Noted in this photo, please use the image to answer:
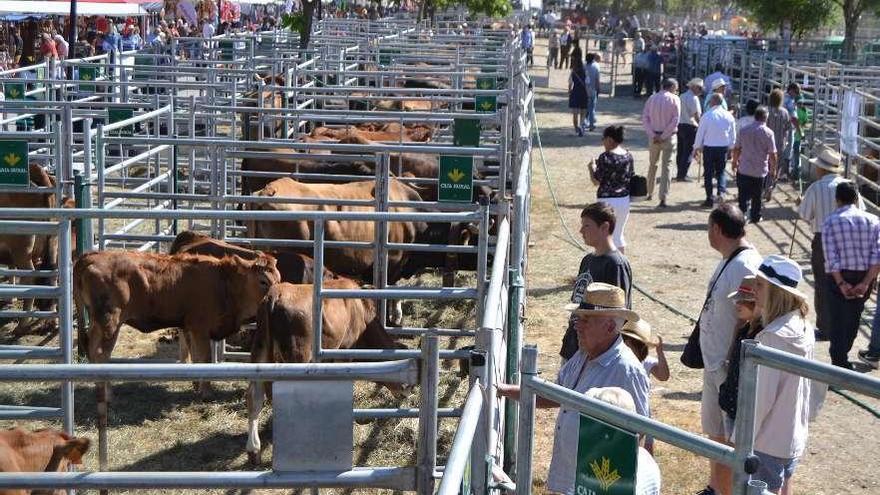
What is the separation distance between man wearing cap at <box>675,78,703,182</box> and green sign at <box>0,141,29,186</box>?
1119cm

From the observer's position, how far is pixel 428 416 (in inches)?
145

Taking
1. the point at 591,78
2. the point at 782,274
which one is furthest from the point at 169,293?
the point at 591,78

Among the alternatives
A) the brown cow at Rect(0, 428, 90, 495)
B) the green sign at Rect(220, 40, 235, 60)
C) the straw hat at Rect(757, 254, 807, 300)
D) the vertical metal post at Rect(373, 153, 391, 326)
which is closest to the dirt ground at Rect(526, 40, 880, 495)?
the vertical metal post at Rect(373, 153, 391, 326)

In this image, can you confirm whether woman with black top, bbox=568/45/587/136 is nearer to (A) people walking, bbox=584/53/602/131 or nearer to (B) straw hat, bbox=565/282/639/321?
(A) people walking, bbox=584/53/602/131

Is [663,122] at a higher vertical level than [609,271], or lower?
higher

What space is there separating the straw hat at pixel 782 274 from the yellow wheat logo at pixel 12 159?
5.96m

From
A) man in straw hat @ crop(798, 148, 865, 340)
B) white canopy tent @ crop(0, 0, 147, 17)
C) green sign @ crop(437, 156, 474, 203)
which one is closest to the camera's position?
green sign @ crop(437, 156, 474, 203)

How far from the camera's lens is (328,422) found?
3.53m

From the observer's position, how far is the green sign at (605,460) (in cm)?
352

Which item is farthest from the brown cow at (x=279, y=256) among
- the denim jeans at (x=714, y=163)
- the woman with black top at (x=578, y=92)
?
the woman with black top at (x=578, y=92)

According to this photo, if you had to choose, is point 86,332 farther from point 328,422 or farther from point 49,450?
point 328,422

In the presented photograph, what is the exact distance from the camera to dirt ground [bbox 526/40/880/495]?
794cm

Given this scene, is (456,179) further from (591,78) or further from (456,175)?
(591,78)

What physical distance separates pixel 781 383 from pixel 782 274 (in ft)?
1.65
